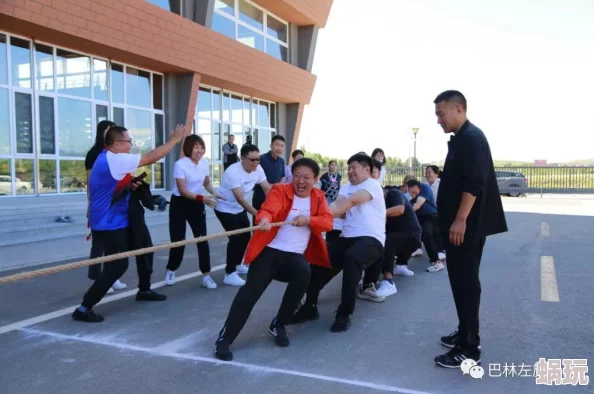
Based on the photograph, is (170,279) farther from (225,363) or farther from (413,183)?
(413,183)

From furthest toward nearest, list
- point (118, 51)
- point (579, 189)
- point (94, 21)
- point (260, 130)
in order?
1. point (579, 189)
2. point (260, 130)
3. point (118, 51)
4. point (94, 21)

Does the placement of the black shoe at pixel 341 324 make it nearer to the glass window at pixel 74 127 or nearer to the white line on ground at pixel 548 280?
the white line on ground at pixel 548 280

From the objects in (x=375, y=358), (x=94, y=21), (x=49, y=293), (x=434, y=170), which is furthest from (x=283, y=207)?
(x=94, y=21)

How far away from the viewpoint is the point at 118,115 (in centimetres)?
1477

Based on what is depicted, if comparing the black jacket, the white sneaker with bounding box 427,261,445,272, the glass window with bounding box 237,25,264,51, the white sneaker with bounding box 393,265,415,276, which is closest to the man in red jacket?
the black jacket

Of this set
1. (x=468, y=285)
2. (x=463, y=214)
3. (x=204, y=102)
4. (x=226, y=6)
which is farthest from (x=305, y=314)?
(x=226, y=6)

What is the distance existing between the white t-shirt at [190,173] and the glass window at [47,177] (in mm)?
7890

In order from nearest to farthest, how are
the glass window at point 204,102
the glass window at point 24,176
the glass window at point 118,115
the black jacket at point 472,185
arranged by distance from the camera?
the black jacket at point 472,185 < the glass window at point 24,176 < the glass window at point 118,115 < the glass window at point 204,102

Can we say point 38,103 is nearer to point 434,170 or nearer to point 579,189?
point 434,170

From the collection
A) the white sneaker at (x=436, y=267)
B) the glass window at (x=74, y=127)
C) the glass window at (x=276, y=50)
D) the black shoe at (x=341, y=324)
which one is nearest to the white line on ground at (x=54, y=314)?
the black shoe at (x=341, y=324)

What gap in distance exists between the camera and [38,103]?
12.2 m

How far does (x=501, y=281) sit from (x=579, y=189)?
2665 cm

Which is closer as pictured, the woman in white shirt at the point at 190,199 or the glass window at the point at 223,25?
the woman in white shirt at the point at 190,199

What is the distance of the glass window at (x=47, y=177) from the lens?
12.5m
